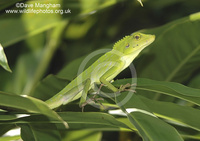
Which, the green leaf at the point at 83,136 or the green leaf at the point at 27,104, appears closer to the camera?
the green leaf at the point at 27,104

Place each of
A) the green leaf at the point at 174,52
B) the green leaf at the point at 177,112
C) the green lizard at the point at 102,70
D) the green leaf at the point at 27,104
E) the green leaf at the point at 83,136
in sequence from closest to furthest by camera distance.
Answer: the green leaf at the point at 27,104
the green leaf at the point at 177,112
the green lizard at the point at 102,70
the green leaf at the point at 174,52
the green leaf at the point at 83,136

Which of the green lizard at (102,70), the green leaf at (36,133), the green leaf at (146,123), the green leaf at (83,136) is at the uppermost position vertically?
the green lizard at (102,70)

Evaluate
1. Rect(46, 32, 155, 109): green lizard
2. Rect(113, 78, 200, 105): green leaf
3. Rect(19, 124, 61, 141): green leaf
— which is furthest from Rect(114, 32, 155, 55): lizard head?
Rect(19, 124, 61, 141): green leaf

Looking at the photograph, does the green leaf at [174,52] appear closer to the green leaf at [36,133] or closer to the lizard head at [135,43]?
the lizard head at [135,43]

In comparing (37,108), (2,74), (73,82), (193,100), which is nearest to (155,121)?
(193,100)

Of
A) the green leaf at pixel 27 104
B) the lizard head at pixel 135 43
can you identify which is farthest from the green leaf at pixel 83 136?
the green leaf at pixel 27 104

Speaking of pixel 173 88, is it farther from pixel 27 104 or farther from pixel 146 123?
pixel 27 104
